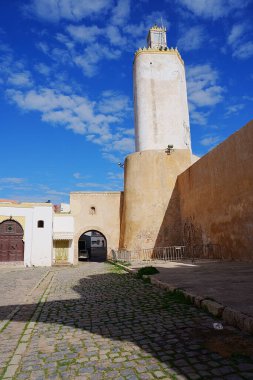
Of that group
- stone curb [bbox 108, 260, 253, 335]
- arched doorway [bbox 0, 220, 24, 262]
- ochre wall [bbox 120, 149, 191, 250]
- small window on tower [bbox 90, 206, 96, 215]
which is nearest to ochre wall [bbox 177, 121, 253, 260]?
ochre wall [bbox 120, 149, 191, 250]

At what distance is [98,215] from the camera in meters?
22.9

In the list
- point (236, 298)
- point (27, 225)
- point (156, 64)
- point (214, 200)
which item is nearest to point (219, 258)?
point (214, 200)

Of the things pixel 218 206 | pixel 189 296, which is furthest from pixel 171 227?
pixel 189 296

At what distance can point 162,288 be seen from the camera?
684cm

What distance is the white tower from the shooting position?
23.5 meters

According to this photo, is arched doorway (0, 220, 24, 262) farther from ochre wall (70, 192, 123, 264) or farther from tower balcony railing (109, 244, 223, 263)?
tower balcony railing (109, 244, 223, 263)

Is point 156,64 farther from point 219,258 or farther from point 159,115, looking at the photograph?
point 219,258

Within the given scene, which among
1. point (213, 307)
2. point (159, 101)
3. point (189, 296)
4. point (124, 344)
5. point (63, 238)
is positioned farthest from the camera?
point (159, 101)

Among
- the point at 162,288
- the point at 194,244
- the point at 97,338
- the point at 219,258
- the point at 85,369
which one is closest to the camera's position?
the point at 85,369

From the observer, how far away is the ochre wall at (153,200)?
20.2m

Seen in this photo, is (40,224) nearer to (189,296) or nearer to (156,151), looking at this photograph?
(156,151)

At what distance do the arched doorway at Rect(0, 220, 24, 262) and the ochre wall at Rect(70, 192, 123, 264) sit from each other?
414 cm

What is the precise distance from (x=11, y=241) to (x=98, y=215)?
6467 mm

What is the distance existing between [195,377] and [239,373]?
37 cm
